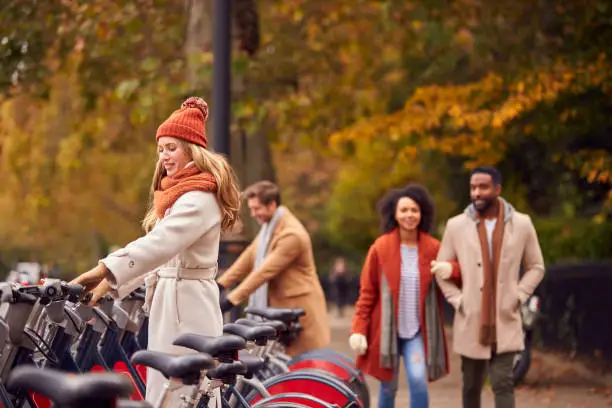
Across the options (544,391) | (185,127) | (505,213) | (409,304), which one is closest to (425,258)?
(409,304)

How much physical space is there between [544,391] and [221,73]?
4.62 m

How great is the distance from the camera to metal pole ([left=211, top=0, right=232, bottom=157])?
12.1m

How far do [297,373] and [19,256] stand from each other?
173 ft

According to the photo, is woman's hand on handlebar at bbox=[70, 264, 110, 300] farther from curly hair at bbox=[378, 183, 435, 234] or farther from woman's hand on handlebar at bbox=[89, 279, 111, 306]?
curly hair at bbox=[378, 183, 435, 234]

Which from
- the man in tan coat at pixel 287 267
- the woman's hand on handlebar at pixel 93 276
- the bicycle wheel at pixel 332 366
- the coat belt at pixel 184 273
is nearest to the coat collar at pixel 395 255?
the bicycle wheel at pixel 332 366

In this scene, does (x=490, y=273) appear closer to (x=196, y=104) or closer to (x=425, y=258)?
(x=425, y=258)

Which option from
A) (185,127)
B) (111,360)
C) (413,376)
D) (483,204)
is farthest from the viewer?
(483,204)

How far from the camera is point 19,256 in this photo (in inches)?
2309

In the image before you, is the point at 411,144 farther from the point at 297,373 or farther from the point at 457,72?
the point at 297,373

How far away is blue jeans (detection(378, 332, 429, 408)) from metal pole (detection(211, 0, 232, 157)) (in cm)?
359

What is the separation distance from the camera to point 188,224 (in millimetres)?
5637

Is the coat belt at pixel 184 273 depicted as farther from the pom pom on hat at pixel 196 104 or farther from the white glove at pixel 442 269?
the white glove at pixel 442 269

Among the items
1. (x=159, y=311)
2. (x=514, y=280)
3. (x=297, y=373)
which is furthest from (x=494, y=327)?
(x=159, y=311)

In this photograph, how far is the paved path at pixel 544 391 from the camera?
42.3 ft
